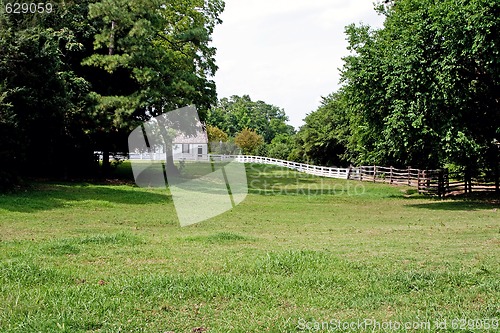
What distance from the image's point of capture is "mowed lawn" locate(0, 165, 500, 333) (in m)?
5.15

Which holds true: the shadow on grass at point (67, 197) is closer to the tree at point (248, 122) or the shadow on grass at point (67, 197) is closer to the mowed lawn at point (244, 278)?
the mowed lawn at point (244, 278)

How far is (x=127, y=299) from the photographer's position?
582 centimetres

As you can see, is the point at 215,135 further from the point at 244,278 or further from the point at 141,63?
the point at 244,278

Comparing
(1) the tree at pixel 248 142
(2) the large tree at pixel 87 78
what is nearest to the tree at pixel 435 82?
(2) the large tree at pixel 87 78

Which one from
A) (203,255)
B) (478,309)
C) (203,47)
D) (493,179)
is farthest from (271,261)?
(203,47)

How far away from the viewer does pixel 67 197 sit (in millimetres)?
19719

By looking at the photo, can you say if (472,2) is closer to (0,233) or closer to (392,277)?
(392,277)

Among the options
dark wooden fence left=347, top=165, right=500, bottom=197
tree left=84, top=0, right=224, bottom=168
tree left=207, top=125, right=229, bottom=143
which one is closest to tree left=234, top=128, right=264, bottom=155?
tree left=207, top=125, right=229, bottom=143

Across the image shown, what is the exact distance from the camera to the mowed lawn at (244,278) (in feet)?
16.9

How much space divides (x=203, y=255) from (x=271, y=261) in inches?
64.4

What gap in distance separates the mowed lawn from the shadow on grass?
2.63 metres

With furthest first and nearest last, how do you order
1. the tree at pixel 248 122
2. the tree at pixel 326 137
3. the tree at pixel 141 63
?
1. the tree at pixel 248 122
2. the tree at pixel 326 137
3. the tree at pixel 141 63

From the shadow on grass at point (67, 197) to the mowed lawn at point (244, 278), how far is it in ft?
8.61

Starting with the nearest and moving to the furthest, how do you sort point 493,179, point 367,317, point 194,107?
point 367,317 → point 493,179 → point 194,107
